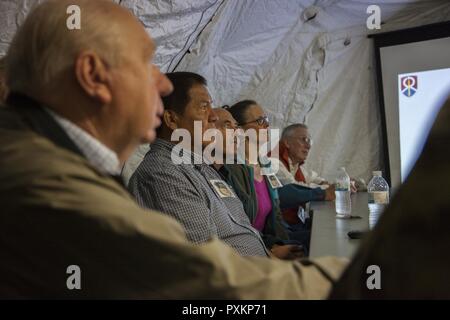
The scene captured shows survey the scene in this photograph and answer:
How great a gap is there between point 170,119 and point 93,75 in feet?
3.12

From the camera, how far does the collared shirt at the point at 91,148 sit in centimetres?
63

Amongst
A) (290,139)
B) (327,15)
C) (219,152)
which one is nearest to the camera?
(219,152)

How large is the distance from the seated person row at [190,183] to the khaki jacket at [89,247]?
2.56 feet

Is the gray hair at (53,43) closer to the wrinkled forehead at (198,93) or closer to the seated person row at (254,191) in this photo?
the wrinkled forehead at (198,93)

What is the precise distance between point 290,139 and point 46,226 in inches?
120

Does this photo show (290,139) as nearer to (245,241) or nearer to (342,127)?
(342,127)

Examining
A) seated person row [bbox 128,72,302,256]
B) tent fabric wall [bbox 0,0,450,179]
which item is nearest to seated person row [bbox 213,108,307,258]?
seated person row [bbox 128,72,302,256]

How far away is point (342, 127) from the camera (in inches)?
157

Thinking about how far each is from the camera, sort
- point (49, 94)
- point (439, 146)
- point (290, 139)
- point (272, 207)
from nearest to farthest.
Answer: point (439, 146) → point (49, 94) → point (272, 207) → point (290, 139)

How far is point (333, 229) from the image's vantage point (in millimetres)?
1670

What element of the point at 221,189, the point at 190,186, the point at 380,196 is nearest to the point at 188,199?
the point at 190,186

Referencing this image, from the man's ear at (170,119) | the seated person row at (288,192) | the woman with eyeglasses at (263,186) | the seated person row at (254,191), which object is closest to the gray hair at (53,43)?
the man's ear at (170,119)

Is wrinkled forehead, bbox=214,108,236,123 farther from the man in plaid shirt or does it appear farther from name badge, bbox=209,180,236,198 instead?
name badge, bbox=209,180,236,198

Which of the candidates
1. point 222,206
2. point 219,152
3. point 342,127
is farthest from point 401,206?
point 342,127
